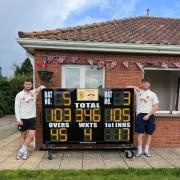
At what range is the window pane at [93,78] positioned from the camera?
8141 millimetres

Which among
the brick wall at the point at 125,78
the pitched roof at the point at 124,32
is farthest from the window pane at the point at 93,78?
the pitched roof at the point at 124,32

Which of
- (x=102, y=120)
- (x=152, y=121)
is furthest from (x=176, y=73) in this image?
(x=102, y=120)

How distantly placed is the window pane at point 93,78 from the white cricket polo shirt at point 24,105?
1.79m

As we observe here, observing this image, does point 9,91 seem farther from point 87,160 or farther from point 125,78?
point 87,160

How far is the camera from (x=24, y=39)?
7383 mm

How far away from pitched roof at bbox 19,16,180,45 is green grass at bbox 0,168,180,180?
3.59 metres

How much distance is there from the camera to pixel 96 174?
5859mm

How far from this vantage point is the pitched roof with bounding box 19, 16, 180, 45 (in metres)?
7.88

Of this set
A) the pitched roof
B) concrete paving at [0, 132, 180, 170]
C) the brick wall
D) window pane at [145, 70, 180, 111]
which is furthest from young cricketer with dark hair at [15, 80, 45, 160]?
window pane at [145, 70, 180, 111]

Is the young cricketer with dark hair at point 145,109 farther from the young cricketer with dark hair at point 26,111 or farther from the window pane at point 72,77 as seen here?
the young cricketer with dark hair at point 26,111

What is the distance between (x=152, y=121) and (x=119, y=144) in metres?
1.09

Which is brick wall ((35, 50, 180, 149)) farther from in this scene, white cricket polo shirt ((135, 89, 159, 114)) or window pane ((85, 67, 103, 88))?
white cricket polo shirt ((135, 89, 159, 114))

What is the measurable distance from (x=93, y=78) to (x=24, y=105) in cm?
225

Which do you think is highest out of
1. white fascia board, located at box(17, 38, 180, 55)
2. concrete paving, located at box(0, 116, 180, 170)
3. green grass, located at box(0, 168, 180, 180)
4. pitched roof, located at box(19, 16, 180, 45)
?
pitched roof, located at box(19, 16, 180, 45)
